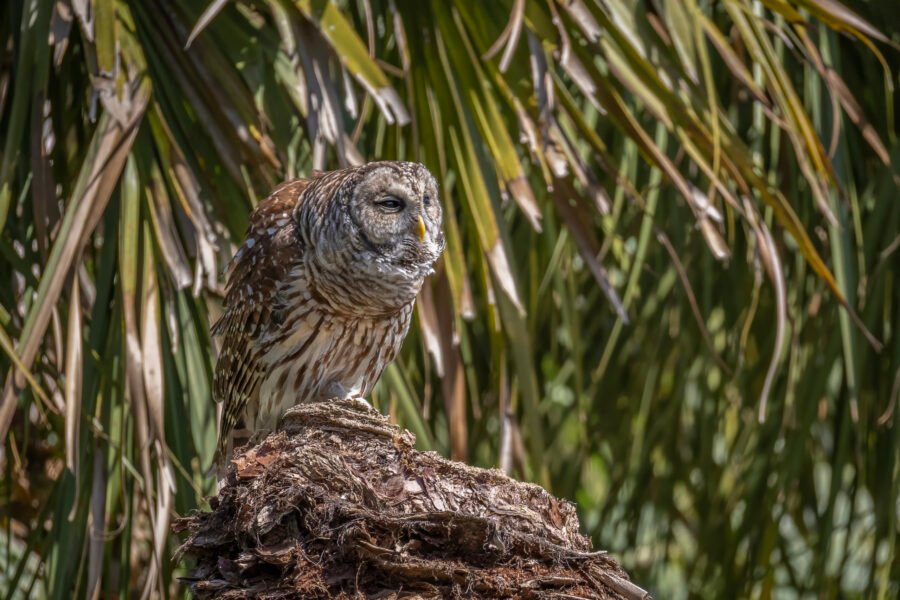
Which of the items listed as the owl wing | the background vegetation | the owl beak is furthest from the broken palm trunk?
the owl wing

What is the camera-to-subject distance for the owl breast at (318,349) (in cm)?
320

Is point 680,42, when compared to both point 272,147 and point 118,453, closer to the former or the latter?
point 272,147

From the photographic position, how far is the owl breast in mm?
3199

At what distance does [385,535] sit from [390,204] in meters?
1.26

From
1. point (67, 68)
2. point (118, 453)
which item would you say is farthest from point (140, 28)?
point (118, 453)

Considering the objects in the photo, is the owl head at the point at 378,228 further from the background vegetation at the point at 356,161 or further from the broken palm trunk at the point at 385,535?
the broken palm trunk at the point at 385,535

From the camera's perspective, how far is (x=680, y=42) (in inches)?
123

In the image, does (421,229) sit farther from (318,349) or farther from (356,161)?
(318,349)

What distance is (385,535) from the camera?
72.7 inches

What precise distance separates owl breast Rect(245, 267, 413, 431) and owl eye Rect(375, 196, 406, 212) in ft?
0.96

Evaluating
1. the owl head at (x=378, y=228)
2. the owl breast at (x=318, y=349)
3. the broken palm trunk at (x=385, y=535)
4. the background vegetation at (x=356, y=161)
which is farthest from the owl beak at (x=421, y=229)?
the broken palm trunk at (x=385, y=535)

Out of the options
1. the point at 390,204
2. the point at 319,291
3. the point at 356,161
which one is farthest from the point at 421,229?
the point at 319,291

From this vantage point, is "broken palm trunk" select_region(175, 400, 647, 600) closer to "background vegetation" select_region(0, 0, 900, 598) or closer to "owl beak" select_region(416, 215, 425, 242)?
"background vegetation" select_region(0, 0, 900, 598)

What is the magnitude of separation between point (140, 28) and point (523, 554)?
166cm
